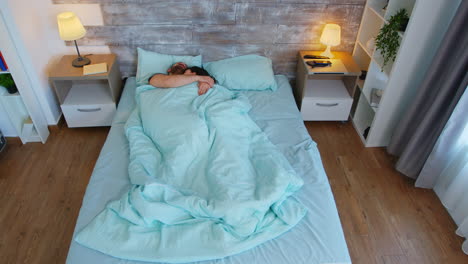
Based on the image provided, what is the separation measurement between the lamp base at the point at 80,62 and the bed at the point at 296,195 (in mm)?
408

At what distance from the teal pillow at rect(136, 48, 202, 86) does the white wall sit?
341 mm

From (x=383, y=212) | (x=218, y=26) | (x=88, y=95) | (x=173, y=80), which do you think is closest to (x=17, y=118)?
(x=88, y=95)

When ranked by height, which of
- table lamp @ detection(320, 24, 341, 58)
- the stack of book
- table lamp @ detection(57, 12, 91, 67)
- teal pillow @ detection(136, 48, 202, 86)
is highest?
table lamp @ detection(57, 12, 91, 67)

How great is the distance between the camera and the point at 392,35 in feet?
7.45

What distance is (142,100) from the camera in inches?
88.0

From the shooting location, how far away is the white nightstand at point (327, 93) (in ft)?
8.78

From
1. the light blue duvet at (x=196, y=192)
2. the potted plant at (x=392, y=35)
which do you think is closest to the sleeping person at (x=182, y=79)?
the light blue duvet at (x=196, y=192)

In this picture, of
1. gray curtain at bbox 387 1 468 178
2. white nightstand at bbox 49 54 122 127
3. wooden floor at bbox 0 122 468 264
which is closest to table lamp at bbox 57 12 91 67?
white nightstand at bbox 49 54 122 127

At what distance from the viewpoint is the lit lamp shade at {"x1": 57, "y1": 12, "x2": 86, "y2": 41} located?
2332 mm

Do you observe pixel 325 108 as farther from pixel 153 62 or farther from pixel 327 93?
pixel 153 62

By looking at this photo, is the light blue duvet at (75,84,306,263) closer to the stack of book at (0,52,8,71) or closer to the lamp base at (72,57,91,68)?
the lamp base at (72,57,91,68)

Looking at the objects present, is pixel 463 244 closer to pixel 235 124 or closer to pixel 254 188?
pixel 254 188

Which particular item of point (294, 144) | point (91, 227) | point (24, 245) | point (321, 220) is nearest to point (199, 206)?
point (91, 227)

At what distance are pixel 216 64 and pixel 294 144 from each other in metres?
0.98
